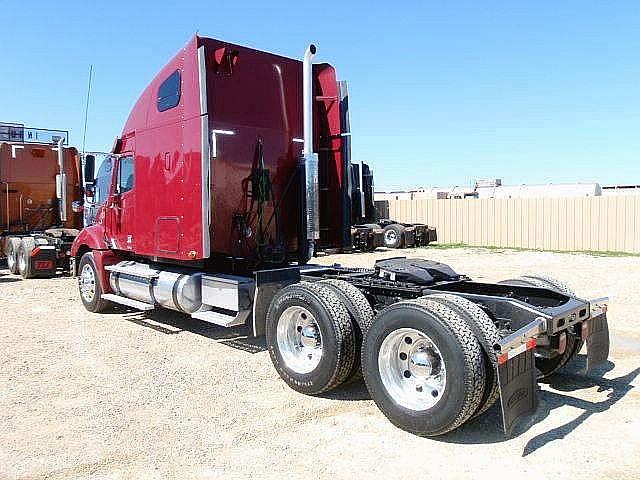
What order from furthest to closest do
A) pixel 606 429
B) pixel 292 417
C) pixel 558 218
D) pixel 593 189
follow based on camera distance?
pixel 593 189, pixel 558 218, pixel 292 417, pixel 606 429

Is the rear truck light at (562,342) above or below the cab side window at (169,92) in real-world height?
below

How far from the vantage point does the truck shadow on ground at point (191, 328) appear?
7482mm

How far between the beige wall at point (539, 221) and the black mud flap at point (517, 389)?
873 inches

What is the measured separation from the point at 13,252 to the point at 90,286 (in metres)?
7.07

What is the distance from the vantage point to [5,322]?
909cm

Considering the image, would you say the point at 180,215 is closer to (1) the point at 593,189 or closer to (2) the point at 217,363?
(2) the point at 217,363

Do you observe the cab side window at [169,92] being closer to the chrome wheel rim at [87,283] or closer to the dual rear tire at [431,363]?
the chrome wheel rim at [87,283]

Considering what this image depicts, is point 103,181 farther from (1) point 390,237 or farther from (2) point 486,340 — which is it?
(1) point 390,237

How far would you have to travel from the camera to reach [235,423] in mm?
4777

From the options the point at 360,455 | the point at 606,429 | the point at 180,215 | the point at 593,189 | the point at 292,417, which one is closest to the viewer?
the point at 360,455

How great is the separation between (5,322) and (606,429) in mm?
8371

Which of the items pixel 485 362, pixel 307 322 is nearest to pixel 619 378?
pixel 485 362

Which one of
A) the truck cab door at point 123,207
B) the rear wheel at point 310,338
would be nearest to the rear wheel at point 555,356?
the rear wheel at point 310,338

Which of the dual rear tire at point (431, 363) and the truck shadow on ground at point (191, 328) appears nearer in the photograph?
the dual rear tire at point (431, 363)
